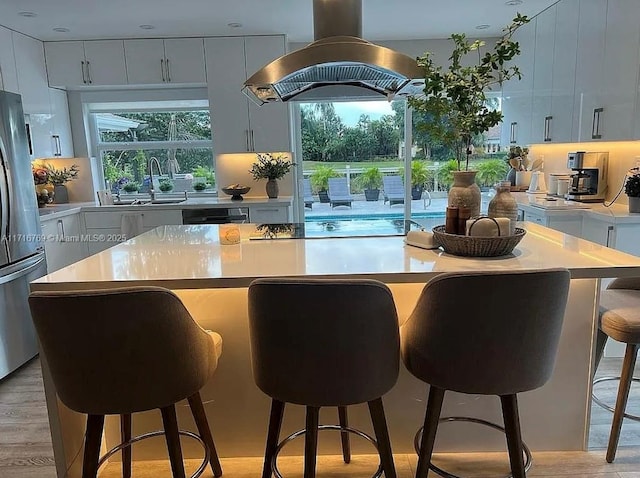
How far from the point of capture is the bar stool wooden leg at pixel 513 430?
5.25 ft

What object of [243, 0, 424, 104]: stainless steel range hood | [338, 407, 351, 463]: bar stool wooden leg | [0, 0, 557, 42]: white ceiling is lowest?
[338, 407, 351, 463]: bar stool wooden leg

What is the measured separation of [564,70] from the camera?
392 centimetres

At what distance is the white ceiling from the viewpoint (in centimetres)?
361

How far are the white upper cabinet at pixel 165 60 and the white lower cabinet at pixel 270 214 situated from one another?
57.0 inches

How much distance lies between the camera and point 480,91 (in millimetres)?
1815

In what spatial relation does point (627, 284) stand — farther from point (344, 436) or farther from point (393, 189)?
point (393, 189)

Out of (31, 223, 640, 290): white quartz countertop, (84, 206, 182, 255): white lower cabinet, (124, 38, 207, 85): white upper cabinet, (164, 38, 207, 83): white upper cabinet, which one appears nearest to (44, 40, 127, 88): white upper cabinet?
(124, 38, 207, 85): white upper cabinet

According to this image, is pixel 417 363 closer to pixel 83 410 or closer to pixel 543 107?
pixel 83 410

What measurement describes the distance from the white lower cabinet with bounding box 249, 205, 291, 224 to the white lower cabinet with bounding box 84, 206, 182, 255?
2.38 feet

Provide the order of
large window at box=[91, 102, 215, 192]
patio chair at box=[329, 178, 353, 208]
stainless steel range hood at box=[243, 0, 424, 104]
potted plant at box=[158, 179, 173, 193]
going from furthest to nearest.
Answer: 1. patio chair at box=[329, 178, 353, 208]
2. potted plant at box=[158, 179, 173, 193]
3. large window at box=[91, 102, 215, 192]
4. stainless steel range hood at box=[243, 0, 424, 104]

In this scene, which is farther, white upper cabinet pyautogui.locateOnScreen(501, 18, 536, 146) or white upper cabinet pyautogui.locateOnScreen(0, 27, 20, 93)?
white upper cabinet pyautogui.locateOnScreen(501, 18, 536, 146)

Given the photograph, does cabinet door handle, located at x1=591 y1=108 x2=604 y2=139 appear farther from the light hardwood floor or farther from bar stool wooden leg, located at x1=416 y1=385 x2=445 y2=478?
bar stool wooden leg, located at x1=416 y1=385 x2=445 y2=478

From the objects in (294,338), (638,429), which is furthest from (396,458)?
(638,429)

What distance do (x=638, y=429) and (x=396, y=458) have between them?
1.23 m
